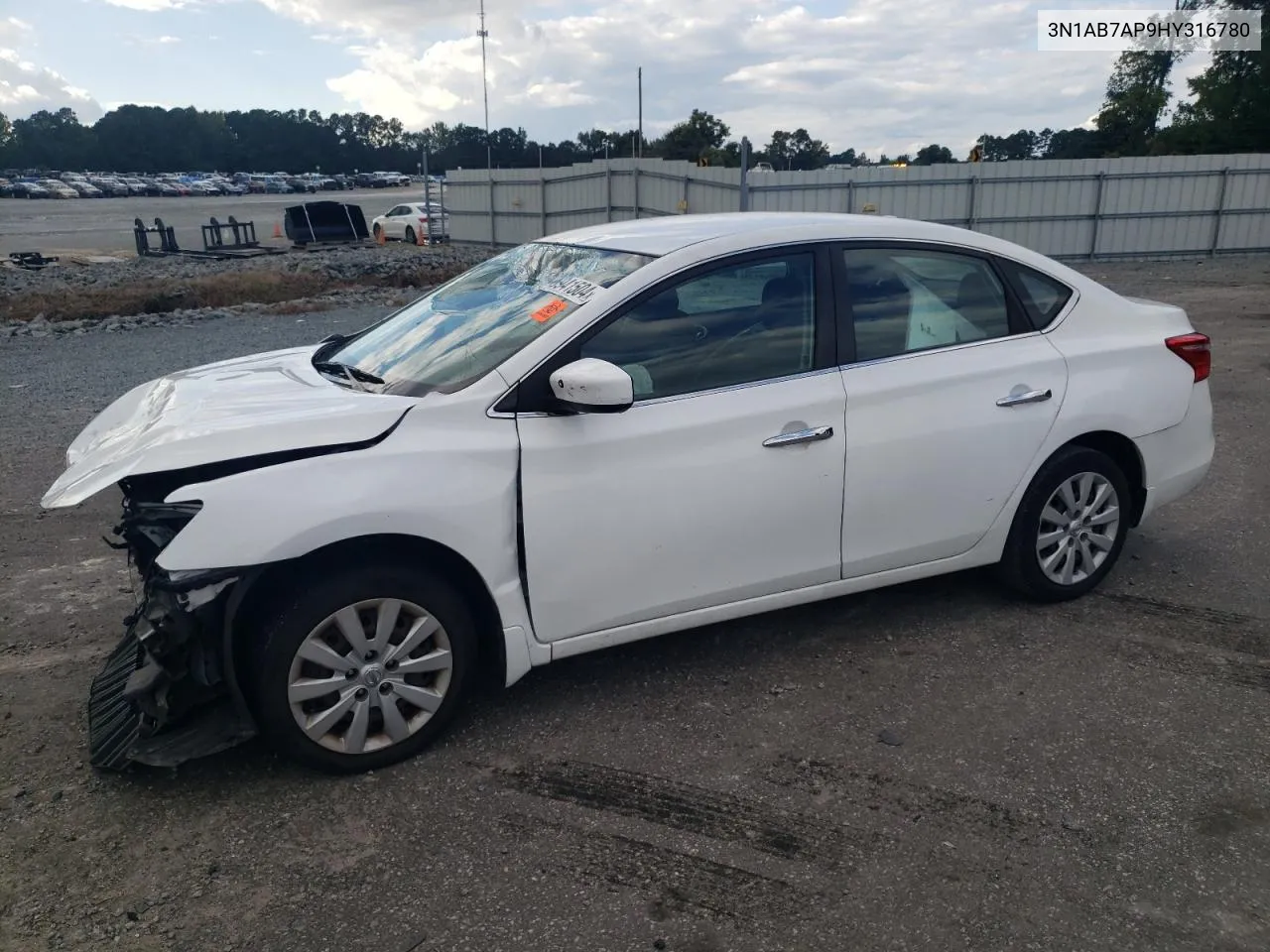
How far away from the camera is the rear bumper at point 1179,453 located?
472 centimetres

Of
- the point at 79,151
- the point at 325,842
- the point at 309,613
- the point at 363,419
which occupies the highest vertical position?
the point at 79,151

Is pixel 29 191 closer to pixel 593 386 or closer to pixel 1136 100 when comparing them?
pixel 1136 100

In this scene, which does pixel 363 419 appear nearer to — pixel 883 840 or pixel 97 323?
pixel 883 840

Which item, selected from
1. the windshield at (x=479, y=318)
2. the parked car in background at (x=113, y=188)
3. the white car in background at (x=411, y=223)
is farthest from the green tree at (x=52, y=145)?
the windshield at (x=479, y=318)

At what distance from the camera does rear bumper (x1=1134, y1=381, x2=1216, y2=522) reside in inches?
186

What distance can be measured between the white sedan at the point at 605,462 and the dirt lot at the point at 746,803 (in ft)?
0.83

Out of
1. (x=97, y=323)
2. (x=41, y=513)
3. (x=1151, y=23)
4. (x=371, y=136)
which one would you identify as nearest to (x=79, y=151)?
(x=371, y=136)

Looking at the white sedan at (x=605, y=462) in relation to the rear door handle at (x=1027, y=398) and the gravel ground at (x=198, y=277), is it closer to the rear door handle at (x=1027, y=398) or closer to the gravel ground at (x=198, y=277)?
the rear door handle at (x=1027, y=398)

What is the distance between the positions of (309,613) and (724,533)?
1492mm

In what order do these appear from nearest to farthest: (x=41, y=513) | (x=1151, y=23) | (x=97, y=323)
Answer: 1. (x=41, y=513)
2. (x=97, y=323)
3. (x=1151, y=23)

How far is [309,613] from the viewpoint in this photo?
10.5 ft

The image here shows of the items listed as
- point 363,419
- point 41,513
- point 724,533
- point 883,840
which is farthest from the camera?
point 41,513

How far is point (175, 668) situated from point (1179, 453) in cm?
440

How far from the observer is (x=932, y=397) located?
4145mm
